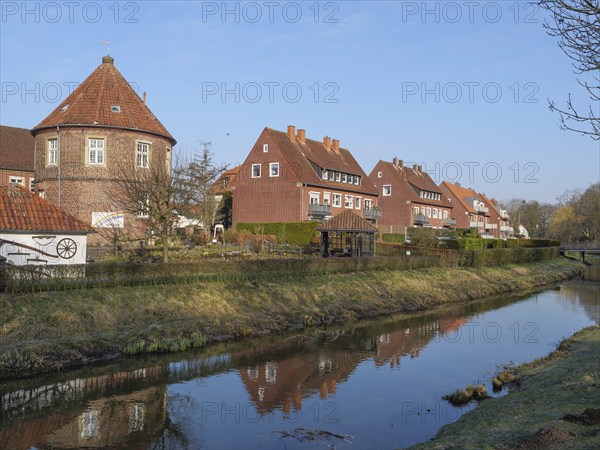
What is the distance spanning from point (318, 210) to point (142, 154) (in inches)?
855

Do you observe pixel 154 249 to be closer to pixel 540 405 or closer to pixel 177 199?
pixel 177 199

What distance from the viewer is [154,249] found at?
31.4 m

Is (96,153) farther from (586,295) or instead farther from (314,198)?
(586,295)

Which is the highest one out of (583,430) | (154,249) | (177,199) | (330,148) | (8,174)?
(330,148)

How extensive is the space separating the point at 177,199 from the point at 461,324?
54.5 ft

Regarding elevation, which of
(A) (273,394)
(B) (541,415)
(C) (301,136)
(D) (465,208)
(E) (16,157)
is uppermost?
(C) (301,136)

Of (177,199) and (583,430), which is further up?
(177,199)

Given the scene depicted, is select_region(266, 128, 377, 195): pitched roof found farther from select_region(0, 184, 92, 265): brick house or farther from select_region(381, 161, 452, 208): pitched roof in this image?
select_region(0, 184, 92, 265): brick house

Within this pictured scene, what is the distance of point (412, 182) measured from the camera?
76.9m

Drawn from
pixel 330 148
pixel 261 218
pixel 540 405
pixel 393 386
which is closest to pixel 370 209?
pixel 330 148

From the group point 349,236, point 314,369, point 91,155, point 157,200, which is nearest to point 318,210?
point 349,236

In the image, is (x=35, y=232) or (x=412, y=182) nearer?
(x=35, y=232)

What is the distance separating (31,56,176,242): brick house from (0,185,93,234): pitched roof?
12.1 m

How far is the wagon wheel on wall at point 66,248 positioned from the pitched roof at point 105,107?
Answer: 48.5 ft
